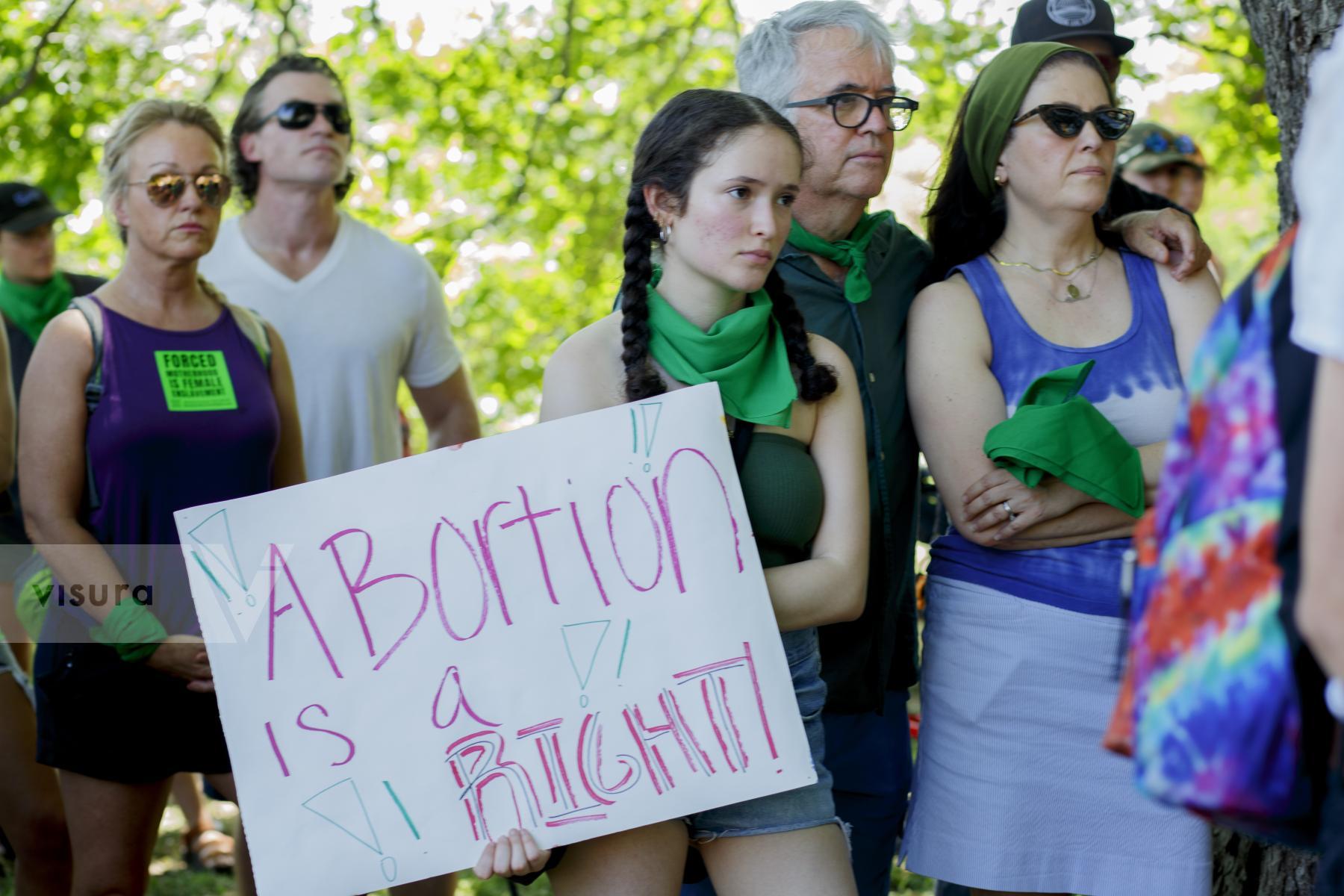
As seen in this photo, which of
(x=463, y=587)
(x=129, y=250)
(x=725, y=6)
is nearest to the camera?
(x=463, y=587)

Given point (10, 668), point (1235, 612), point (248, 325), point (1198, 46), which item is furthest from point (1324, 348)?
point (1198, 46)

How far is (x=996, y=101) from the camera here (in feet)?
9.08

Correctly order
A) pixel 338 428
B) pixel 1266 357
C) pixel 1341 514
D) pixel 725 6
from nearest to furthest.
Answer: pixel 1341 514
pixel 1266 357
pixel 338 428
pixel 725 6

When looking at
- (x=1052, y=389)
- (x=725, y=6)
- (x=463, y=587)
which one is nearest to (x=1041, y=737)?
(x=1052, y=389)

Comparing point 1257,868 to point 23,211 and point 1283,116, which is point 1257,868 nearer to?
point 1283,116

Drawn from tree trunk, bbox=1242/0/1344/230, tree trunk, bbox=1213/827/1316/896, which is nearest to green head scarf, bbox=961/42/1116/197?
tree trunk, bbox=1242/0/1344/230

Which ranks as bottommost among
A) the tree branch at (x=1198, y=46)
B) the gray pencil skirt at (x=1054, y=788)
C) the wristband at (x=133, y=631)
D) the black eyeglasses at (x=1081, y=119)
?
the gray pencil skirt at (x=1054, y=788)

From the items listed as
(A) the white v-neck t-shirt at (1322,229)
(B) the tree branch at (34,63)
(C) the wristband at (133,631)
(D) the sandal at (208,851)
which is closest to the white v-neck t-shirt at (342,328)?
(C) the wristband at (133,631)

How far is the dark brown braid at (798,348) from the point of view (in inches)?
Answer: 93.7

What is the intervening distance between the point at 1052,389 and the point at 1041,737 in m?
0.65

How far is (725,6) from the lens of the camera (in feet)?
26.9

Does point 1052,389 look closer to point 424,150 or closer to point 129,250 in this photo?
point 129,250

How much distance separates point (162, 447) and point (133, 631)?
42cm

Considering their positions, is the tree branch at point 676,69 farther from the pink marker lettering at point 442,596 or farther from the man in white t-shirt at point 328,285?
the pink marker lettering at point 442,596
